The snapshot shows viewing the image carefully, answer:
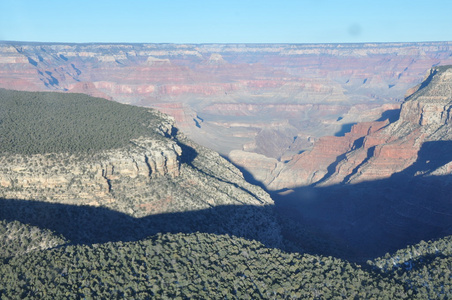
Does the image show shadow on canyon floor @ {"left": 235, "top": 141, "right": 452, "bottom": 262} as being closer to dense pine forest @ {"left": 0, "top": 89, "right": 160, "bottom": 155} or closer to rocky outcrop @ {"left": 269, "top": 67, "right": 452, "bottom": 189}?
rocky outcrop @ {"left": 269, "top": 67, "right": 452, "bottom": 189}

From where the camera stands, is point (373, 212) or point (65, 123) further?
point (373, 212)

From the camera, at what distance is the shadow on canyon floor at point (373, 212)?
74456 mm

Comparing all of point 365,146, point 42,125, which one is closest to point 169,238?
point 42,125

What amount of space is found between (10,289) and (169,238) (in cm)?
1419

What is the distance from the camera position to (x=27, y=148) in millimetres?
56250

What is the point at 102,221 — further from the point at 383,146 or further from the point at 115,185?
the point at 383,146

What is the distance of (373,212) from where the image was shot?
321 feet

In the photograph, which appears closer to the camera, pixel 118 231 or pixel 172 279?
pixel 172 279

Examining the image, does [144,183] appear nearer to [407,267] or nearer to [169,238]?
[169,238]

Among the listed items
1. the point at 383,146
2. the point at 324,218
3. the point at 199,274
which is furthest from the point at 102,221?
the point at 383,146

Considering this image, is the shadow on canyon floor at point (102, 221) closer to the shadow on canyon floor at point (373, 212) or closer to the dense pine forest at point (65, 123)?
the dense pine forest at point (65, 123)

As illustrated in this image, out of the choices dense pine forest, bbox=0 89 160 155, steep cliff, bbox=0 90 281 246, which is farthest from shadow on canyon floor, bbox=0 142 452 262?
dense pine forest, bbox=0 89 160 155

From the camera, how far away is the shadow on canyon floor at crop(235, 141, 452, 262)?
7446 centimetres

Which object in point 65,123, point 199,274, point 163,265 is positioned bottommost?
point 199,274
